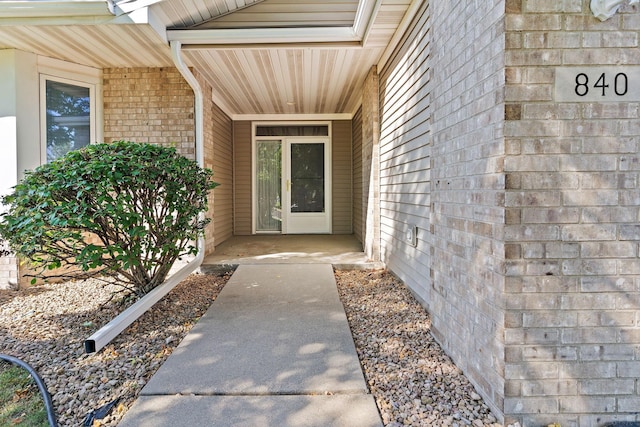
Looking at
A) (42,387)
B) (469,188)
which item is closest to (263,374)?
(42,387)

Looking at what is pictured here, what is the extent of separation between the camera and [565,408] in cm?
166

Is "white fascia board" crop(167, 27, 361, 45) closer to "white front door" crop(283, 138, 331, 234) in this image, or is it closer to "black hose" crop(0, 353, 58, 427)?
"black hose" crop(0, 353, 58, 427)

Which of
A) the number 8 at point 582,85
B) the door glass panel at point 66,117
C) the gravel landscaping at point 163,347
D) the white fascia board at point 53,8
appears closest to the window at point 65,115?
the door glass panel at point 66,117

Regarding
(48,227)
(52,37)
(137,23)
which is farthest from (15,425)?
(52,37)

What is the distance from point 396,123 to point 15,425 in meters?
3.83

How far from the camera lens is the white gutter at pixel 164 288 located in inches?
96.0

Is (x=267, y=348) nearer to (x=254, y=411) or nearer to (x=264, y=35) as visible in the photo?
(x=254, y=411)

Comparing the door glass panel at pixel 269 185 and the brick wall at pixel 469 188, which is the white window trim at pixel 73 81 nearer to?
the door glass panel at pixel 269 185

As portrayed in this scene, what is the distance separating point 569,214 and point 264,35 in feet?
11.5

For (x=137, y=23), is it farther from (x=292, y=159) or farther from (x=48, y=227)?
(x=292, y=159)

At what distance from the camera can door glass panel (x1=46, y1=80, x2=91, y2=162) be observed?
4539 mm

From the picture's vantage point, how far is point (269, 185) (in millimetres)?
7930

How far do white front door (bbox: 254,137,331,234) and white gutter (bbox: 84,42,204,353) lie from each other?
3.01m

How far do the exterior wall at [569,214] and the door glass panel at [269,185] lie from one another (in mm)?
6497
